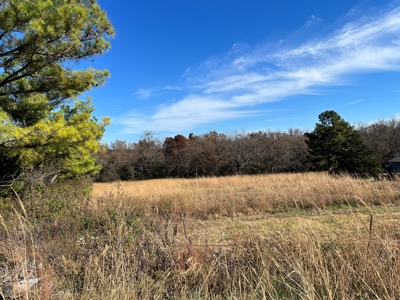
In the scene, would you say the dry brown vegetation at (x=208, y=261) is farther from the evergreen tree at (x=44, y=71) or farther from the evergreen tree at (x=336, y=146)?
the evergreen tree at (x=336, y=146)

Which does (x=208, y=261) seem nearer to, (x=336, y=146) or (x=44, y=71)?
(x=44, y=71)

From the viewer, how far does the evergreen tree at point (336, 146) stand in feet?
81.0

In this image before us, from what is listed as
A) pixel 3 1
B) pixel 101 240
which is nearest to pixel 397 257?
pixel 101 240

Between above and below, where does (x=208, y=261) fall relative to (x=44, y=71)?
below

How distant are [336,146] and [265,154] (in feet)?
31.0

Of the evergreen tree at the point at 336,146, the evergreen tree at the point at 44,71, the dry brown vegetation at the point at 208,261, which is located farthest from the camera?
the evergreen tree at the point at 336,146

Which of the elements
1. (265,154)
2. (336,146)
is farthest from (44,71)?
(265,154)

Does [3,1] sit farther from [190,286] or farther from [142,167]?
[142,167]

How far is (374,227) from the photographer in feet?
10.3

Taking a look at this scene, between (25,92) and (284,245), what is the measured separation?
20.5 ft

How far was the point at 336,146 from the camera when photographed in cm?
2603

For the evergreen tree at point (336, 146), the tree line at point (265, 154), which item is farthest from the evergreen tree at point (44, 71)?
the evergreen tree at point (336, 146)

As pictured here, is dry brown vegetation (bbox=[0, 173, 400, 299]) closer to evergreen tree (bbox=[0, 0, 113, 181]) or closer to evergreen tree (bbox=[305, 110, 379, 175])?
evergreen tree (bbox=[0, 0, 113, 181])

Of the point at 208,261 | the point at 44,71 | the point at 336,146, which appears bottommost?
the point at 208,261
